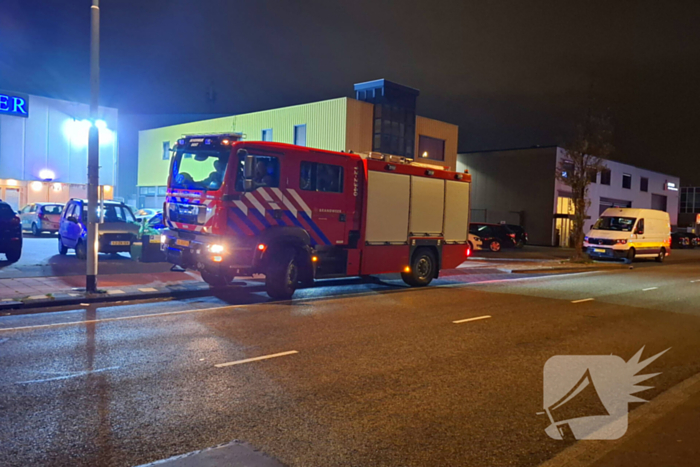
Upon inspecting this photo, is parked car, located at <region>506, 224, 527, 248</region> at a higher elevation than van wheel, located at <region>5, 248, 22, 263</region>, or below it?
higher

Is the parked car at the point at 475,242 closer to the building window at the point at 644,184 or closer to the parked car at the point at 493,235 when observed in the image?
the parked car at the point at 493,235

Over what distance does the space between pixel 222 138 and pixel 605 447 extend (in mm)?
9063

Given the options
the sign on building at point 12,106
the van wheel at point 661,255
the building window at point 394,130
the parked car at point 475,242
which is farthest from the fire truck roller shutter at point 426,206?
the van wheel at point 661,255

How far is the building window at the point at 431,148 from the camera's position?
3819 cm

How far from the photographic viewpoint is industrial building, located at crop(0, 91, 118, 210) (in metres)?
36.1

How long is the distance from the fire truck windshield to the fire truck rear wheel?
6167 mm

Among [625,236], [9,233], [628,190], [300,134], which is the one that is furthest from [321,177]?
[628,190]

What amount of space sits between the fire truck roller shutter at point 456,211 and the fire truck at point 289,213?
98 centimetres

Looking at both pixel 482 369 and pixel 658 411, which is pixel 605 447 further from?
pixel 482 369

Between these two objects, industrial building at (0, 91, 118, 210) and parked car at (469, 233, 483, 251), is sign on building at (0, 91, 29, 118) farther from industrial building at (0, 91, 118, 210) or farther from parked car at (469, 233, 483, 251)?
parked car at (469, 233, 483, 251)

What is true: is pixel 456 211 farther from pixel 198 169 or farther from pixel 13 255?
pixel 13 255

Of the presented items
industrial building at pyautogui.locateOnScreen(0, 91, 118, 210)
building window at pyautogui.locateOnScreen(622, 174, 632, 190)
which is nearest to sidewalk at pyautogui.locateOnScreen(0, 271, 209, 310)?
industrial building at pyautogui.locateOnScreen(0, 91, 118, 210)

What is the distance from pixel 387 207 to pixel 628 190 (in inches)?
1949

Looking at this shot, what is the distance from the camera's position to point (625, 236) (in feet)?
91.3
